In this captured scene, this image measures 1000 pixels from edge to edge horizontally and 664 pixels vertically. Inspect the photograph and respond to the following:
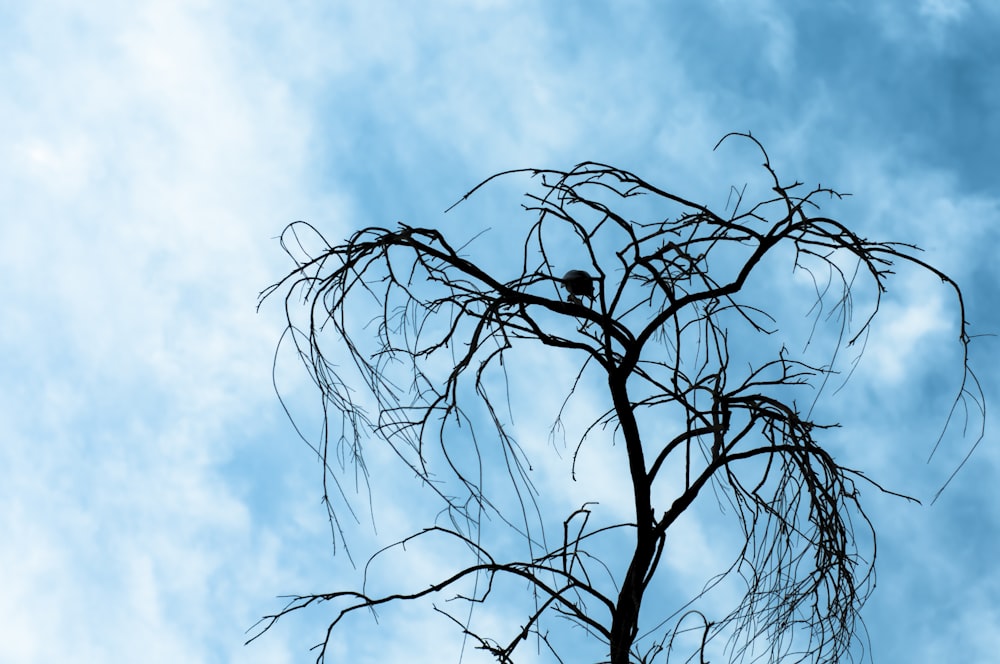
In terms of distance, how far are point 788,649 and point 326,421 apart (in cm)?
78

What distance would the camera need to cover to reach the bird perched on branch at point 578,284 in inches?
60.6

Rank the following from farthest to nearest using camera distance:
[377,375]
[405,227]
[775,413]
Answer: [775,413]
[405,227]
[377,375]

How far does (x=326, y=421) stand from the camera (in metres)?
1.32

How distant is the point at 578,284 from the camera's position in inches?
60.6

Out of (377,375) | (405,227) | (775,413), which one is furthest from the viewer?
(775,413)

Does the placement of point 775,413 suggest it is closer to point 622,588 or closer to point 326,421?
point 622,588

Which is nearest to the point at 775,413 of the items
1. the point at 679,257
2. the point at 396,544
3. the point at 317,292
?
the point at 679,257

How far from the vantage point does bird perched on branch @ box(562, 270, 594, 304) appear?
154 cm

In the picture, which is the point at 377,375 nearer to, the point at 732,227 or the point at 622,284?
the point at 622,284

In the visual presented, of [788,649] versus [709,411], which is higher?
[709,411]

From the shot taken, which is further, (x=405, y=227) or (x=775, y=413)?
(x=775, y=413)

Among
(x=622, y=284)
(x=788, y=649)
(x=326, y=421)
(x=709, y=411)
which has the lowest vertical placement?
(x=788, y=649)

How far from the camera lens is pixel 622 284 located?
1.47 m

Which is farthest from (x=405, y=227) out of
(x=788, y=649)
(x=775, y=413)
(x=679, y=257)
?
(x=788, y=649)
